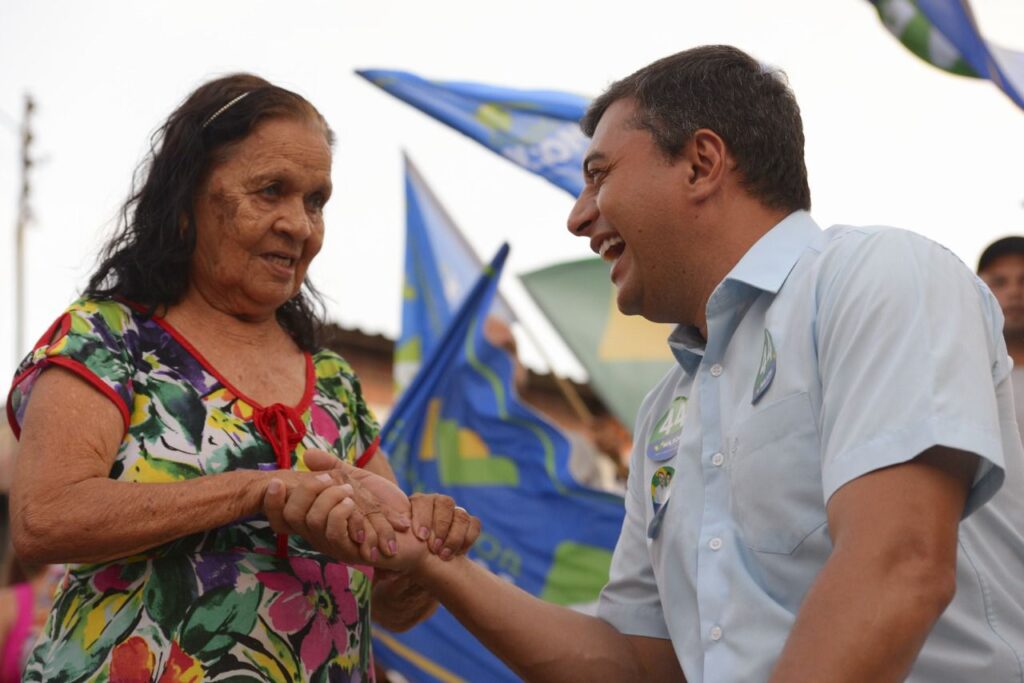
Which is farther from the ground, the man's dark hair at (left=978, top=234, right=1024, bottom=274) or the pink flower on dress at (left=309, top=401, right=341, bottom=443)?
the pink flower on dress at (left=309, top=401, right=341, bottom=443)

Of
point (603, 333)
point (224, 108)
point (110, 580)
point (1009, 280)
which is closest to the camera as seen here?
point (110, 580)

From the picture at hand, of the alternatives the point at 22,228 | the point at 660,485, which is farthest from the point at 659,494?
the point at 22,228

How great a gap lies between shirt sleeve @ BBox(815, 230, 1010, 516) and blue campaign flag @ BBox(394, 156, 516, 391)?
222 inches

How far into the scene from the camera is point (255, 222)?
3.14 meters

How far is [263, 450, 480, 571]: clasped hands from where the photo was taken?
2699 millimetres

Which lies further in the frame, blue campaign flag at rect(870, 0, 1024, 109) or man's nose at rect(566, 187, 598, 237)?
blue campaign flag at rect(870, 0, 1024, 109)

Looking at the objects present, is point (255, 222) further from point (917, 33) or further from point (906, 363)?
point (917, 33)

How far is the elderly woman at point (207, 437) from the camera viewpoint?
2.66 metres

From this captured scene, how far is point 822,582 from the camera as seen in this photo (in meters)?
2.05

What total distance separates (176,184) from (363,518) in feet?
3.25

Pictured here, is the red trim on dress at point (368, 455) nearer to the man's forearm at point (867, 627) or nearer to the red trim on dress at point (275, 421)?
the red trim on dress at point (275, 421)

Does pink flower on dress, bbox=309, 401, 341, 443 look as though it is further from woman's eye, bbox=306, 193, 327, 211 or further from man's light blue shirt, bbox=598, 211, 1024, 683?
man's light blue shirt, bbox=598, 211, 1024, 683

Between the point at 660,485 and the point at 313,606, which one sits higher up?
the point at 660,485

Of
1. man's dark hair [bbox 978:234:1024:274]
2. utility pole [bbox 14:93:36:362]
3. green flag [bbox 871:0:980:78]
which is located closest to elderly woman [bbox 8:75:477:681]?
green flag [bbox 871:0:980:78]
